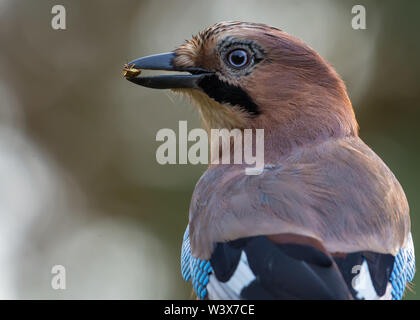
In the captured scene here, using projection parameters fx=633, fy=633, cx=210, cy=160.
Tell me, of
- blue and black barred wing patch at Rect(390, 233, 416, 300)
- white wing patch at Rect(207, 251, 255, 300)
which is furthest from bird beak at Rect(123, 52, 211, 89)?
blue and black barred wing patch at Rect(390, 233, 416, 300)

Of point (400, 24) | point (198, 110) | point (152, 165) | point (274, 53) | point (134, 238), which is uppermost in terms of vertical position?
point (400, 24)

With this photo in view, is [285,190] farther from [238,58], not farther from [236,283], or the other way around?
[238,58]

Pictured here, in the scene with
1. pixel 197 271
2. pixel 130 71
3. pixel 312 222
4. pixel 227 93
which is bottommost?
pixel 197 271

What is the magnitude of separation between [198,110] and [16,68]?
230 inches

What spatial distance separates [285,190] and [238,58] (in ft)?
3.09

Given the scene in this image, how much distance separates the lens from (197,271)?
282cm

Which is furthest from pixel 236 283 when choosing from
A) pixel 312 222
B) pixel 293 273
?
pixel 312 222

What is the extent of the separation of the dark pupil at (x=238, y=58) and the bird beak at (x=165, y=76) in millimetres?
155

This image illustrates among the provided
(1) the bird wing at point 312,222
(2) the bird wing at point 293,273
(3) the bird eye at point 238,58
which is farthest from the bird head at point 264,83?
(2) the bird wing at point 293,273

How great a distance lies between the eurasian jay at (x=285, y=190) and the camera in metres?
2.37

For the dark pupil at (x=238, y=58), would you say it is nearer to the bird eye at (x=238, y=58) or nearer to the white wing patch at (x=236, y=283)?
the bird eye at (x=238, y=58)

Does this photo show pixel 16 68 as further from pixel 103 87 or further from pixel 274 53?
pixel 274 53
